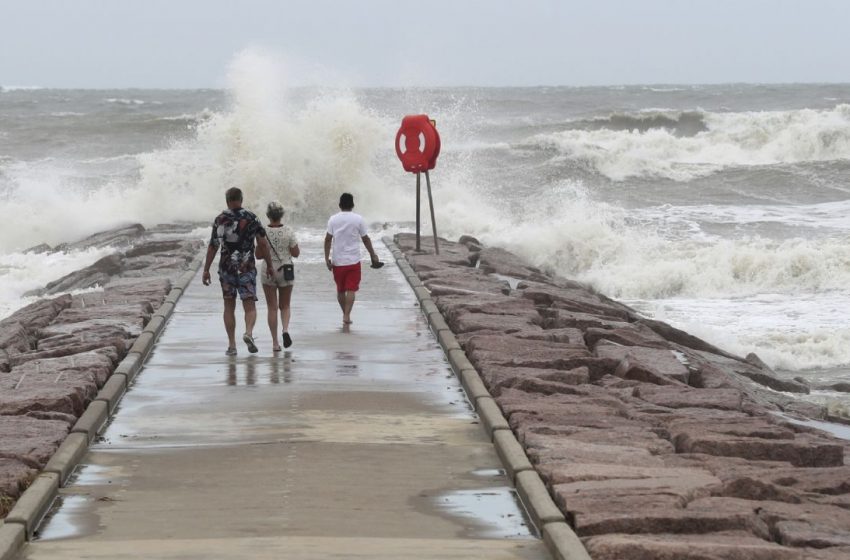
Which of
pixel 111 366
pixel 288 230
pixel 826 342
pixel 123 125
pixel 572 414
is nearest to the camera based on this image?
pixel 572 414

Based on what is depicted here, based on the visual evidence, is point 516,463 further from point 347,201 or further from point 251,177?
point 251,177

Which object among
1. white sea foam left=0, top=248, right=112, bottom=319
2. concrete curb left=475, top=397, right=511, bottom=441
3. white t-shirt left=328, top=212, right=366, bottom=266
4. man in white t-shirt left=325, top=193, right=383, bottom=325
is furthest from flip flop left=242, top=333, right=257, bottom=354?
white sea foam left=0, top=248, right=112, bottom=319

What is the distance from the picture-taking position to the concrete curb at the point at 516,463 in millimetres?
5316

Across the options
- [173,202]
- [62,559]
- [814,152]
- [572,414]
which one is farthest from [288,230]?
[814,152]

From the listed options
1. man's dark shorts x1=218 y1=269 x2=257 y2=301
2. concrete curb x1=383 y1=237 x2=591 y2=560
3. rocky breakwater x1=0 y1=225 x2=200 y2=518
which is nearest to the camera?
concrete curb x1=383 y1=237 x2=591 y2=560

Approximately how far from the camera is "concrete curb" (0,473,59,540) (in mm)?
5543

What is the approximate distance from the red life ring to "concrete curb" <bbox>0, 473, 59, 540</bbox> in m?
10.0

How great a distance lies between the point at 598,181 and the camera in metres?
36.1

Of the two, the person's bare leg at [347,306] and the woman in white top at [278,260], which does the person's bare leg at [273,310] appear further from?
the person's bare leg at [347,306]

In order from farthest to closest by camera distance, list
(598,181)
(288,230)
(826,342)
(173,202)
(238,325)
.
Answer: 1. (598,181)
2. (173,202)
3. (826,342)
4. (238,325)
5. (288,230)

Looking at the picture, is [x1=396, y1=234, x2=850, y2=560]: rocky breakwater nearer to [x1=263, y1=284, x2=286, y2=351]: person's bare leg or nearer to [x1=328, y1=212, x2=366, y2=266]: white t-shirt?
[x1=328, y1=212, x2=366, y2=266]: white t-shirt

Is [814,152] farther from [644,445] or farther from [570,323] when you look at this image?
A: [644,445]

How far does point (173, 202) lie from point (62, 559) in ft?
69.9

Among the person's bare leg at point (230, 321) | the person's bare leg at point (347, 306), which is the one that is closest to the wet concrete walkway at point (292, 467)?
the person's bare leg at point (230, 321)
